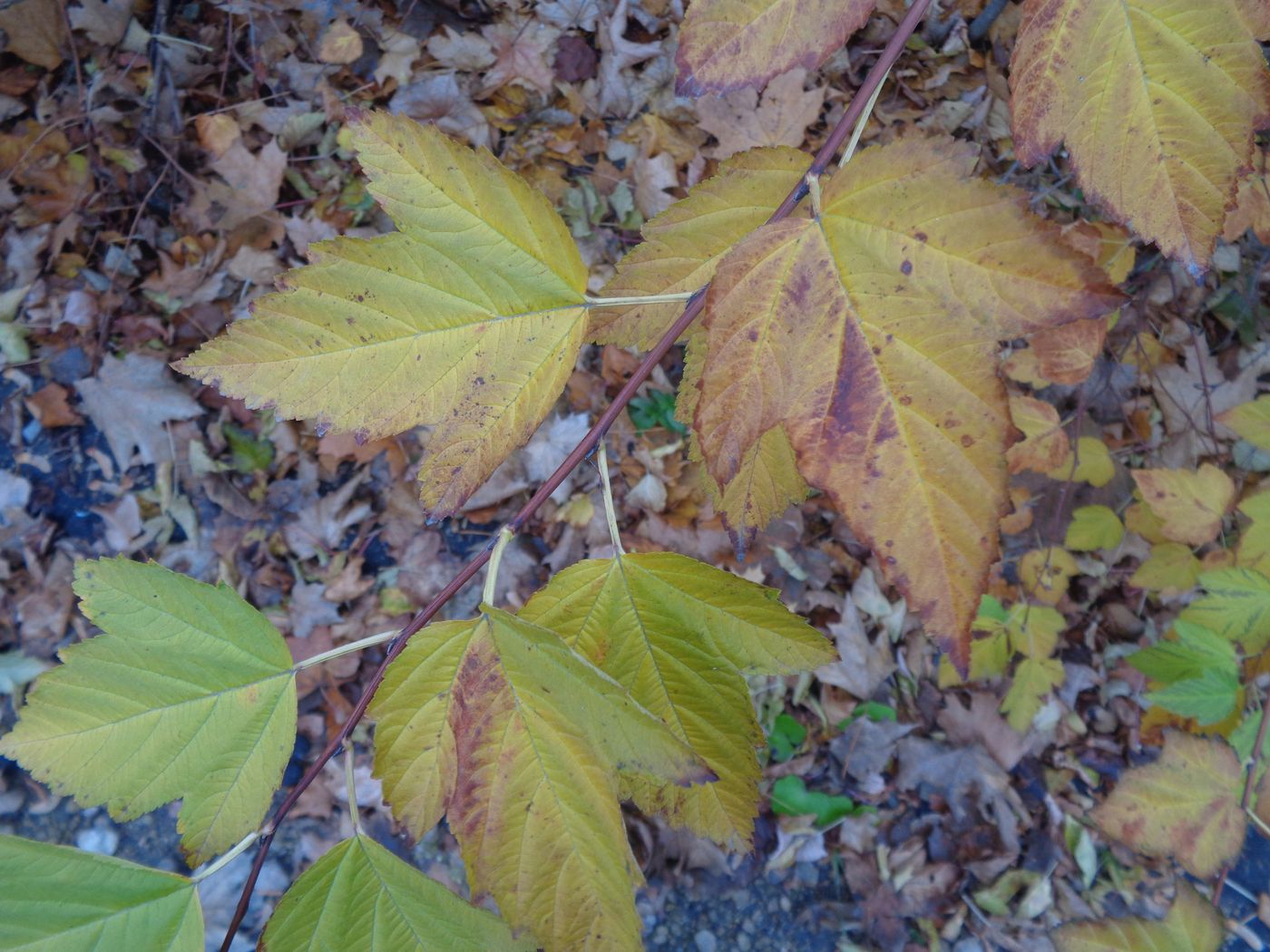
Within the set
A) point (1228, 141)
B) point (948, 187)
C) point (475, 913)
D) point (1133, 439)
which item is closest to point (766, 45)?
point (948, 187)

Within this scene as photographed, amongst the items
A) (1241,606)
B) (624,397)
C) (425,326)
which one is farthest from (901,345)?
(1241,606)

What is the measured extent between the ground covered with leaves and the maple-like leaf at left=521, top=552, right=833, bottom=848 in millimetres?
1627

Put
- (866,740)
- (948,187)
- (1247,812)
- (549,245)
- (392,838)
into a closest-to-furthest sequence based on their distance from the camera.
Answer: (948,187) < (549,245) < (1247,812) < (392,838) < (866,740)

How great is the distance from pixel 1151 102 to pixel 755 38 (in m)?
0.49

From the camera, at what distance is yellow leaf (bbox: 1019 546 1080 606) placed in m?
2.52

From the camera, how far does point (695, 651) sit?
1.09m

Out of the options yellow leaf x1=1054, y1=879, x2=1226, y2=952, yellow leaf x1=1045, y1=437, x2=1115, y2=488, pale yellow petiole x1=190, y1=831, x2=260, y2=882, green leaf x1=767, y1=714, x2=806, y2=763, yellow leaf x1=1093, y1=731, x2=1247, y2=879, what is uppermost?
pale yellow petiole x1=190, y1=831, x2=260, y2=882

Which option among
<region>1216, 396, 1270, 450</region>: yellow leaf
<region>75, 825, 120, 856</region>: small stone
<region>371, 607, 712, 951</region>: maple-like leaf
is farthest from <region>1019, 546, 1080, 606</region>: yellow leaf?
<region>75, 825, 120, 856</region>: small stone

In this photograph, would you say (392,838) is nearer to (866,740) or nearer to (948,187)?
(866,740)

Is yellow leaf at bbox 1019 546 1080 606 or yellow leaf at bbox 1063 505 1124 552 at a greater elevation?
yellow leaf at bbox 1063 505 1124 552

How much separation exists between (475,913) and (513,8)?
3.13m

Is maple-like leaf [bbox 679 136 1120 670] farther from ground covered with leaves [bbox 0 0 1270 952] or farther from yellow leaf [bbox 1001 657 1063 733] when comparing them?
yellow leaf [bbox 1001 657 1063 733]

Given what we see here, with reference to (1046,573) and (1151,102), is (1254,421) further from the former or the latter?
(1151,102)

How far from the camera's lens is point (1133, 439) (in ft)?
9.49
